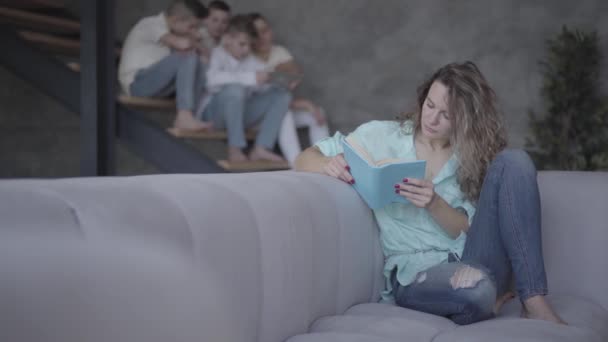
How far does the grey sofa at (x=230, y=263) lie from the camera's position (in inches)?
37.1

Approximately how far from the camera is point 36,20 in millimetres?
4137

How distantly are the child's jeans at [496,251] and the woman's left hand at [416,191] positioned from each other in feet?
0.48

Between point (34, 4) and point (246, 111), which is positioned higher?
point (34, 4)

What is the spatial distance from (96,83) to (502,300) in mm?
2220

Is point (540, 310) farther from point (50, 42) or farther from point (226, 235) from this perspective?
point (50, 42)

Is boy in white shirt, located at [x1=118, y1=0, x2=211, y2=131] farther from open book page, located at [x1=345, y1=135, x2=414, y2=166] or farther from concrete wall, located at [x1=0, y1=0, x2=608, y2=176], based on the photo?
open book page, located at [x1=345, y1=135, x2=414, y2=166]

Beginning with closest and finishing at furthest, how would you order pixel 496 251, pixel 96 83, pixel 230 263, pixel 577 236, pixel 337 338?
1. pixel 230 263
2. pixel 337 338
3. pixel 496 251
4. pixel 577 236
5. pixel 96 83

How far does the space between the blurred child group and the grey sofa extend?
2.09 m

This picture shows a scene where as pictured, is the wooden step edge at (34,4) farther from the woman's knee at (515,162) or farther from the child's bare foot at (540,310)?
the child's bare foot at (540,310)

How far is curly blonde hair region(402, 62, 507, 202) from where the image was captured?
195cm

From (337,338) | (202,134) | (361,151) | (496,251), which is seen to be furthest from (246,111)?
(337,338)

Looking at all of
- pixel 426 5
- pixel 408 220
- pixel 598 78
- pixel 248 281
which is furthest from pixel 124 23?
pixel 248 281

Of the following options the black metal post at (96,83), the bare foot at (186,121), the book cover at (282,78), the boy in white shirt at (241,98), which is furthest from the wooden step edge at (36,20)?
the book cover at (282,78)

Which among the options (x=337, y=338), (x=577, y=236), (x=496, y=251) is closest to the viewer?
(x=337, y=338)
